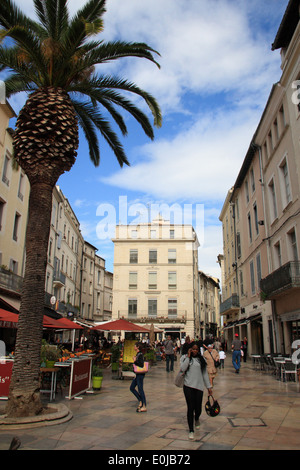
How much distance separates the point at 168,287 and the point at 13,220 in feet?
101

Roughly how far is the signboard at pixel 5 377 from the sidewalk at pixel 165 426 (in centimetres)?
123

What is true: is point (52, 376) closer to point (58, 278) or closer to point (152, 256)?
point (58, 278)

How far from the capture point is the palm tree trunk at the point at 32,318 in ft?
23.6

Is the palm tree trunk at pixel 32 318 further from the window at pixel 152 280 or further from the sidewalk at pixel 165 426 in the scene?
the window at pixel 152 280

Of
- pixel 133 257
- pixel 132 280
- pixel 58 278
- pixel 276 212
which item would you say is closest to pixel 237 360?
pixel 276 212

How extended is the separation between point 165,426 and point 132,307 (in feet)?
140

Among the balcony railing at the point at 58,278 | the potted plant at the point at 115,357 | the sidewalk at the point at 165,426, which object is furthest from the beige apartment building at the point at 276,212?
the balcony railing at the point at 58,278

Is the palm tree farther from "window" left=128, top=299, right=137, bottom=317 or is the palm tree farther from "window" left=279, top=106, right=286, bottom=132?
"window" left=128, top=299, right=137, bottom=317

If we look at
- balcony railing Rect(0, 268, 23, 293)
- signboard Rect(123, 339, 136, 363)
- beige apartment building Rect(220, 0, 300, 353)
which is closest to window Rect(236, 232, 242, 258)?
beige apartment building Rect(220, 0, 300, 353)

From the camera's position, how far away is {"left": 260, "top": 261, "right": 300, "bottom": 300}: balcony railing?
598 inches

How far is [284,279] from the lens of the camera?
1594 cm

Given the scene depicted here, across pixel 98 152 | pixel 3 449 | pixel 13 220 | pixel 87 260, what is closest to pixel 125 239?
pixel 87 260

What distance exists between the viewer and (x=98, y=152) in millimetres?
12891
